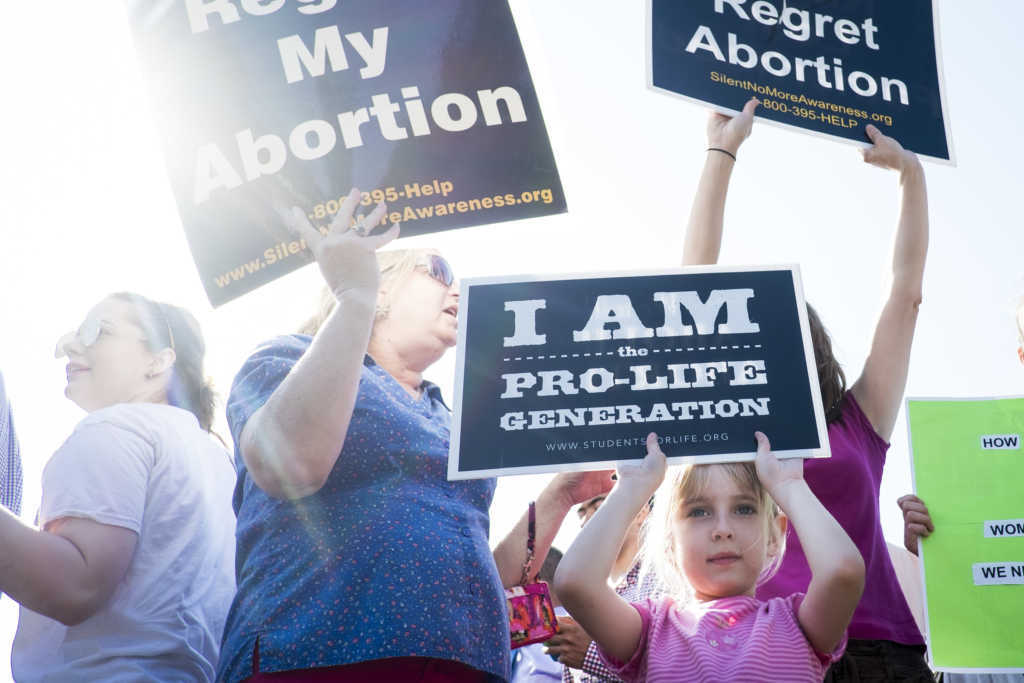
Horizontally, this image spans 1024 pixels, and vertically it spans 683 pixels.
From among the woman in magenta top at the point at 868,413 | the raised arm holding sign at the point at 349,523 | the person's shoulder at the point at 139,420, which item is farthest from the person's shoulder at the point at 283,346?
the woman in magenta top at the point at 868,413

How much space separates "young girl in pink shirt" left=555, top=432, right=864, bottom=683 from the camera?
2156mm

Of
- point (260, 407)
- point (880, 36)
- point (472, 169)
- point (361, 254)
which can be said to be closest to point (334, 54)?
point (472, 169)

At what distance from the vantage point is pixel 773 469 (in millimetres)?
2293

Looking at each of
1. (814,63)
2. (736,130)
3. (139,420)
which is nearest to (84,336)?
(139,420)

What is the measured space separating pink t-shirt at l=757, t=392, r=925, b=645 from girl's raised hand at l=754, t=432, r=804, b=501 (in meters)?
0.32

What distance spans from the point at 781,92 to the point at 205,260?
5.68ft

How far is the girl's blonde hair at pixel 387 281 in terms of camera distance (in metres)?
2.77

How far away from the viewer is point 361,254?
241cm

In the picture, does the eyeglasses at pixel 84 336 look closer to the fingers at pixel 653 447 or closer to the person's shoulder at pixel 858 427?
the fingers at pixel 653 447

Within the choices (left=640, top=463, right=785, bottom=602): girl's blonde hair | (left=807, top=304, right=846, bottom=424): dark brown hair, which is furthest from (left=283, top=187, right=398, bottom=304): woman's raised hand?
(left=807, top=304, right=846, bottom=424): dark brown hair

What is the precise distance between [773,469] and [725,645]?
37cm

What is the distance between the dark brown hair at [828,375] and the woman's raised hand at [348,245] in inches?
43.6

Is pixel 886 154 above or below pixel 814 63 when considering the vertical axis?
below

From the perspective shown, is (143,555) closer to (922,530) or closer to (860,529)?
(860,529)
